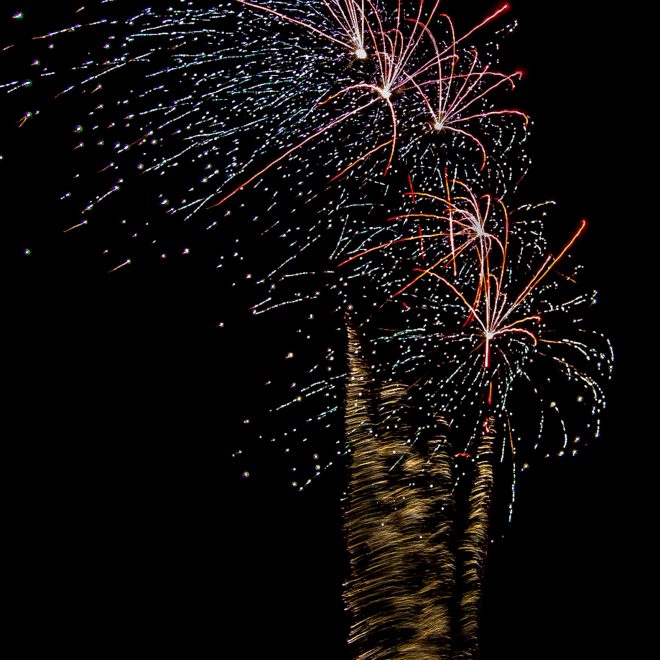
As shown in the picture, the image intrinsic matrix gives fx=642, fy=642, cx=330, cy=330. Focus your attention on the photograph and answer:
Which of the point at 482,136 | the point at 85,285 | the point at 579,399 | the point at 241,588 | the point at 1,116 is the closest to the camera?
the point at 1,116

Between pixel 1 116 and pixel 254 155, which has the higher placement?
pixel 1 116

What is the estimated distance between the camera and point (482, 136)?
1959mm

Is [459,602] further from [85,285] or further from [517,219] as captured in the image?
[85,285]

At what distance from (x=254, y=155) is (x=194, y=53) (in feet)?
0.99

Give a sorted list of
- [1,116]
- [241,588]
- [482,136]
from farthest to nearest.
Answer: [482,136] < [241,588] < [1,116]

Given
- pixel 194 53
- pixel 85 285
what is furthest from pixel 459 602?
pixel 194 53

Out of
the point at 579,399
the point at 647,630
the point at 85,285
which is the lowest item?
the point at 647,630

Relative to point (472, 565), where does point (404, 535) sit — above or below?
above

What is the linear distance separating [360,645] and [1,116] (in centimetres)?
163

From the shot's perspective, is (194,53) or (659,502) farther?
(659,502)

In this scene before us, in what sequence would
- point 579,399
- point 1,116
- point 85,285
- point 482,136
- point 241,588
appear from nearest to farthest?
point 1,116 → point 85,285 → point 241,588 → point 482,136 → point 579,399

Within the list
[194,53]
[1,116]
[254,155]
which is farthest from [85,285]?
[194,53]

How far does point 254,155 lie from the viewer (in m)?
1.72

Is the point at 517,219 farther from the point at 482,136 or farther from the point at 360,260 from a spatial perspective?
the point at 360,260
